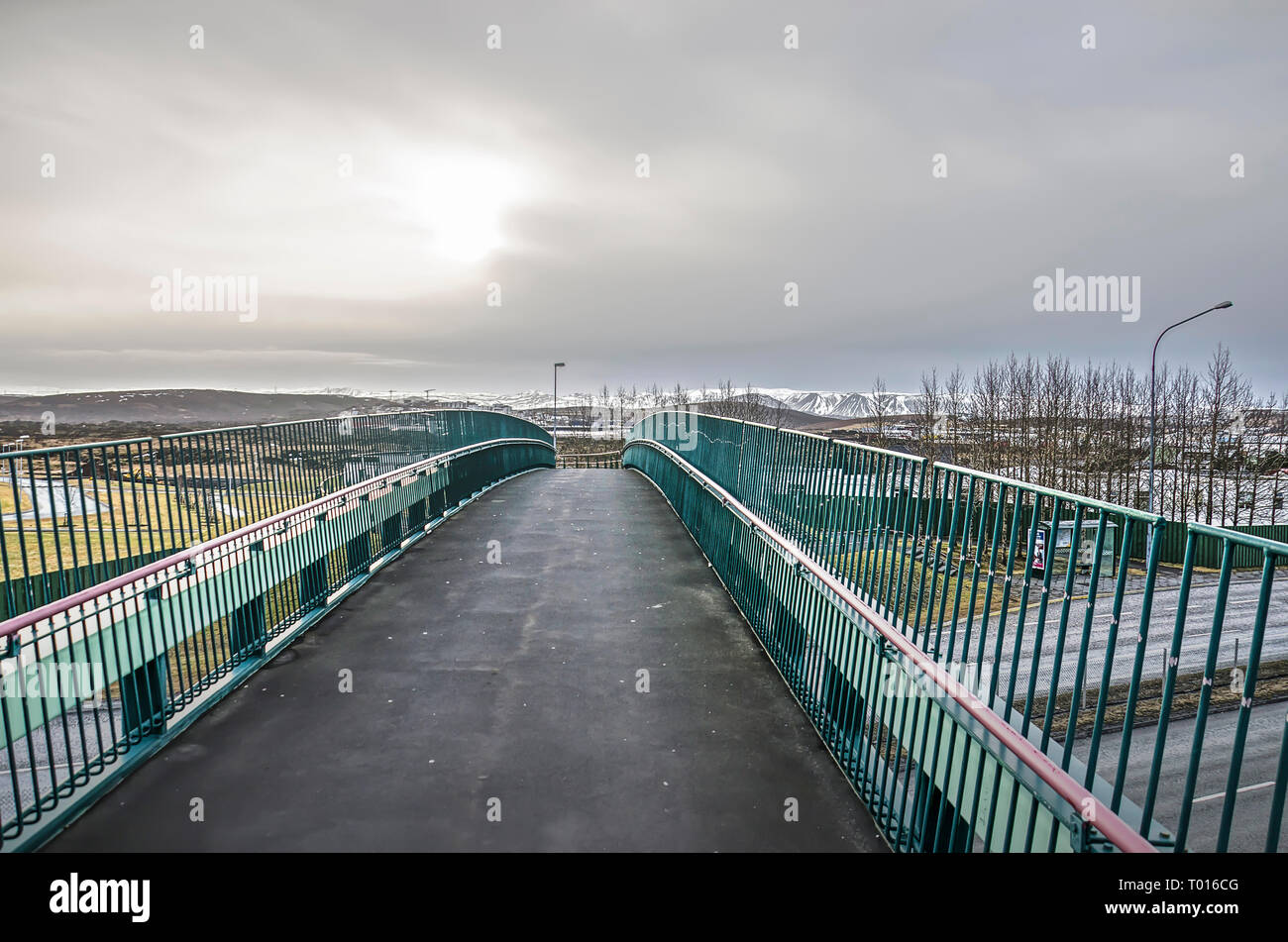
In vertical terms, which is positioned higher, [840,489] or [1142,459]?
[840,489]

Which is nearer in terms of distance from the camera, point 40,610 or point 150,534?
point 40,610

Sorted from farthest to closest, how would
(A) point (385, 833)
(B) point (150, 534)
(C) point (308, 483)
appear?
(C) point (308, 483), (B) point (150, 534), (A) point (385, 833)

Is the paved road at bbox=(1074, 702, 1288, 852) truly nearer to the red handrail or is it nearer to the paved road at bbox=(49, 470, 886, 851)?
the paved road at bbox=(49, 470, 886, 851)

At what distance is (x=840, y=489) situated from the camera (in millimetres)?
5188

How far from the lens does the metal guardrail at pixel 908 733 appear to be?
2.65 meters

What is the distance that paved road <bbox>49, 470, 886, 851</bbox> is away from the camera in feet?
11.8

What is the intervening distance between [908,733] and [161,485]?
226 inches

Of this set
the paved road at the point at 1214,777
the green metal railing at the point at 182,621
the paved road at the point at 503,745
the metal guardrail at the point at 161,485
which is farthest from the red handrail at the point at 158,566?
the paved road at the point at 1214,777

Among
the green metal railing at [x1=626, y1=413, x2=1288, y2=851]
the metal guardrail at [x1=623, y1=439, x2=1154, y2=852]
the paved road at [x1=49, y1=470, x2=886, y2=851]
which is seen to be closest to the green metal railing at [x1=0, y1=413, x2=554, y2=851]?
the paved road at [x1=49, y1=470, x2=886, y2=851]
